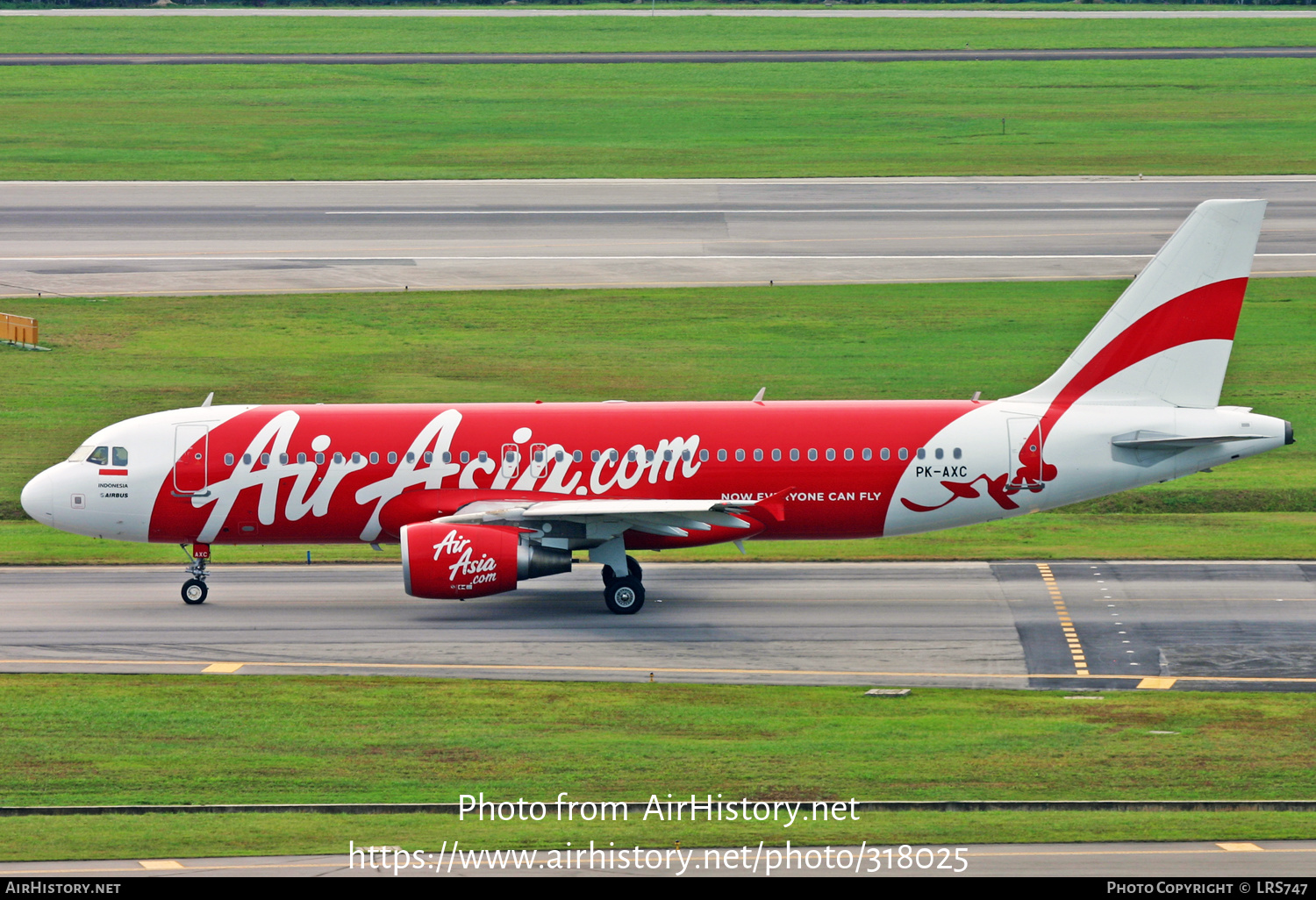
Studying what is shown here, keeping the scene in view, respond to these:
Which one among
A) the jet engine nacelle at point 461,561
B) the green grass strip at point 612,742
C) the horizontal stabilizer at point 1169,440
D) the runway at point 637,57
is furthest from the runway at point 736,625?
the runway at point 637,57

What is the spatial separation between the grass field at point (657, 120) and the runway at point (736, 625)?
53955 mm

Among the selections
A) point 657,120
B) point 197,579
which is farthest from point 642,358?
point 657,120

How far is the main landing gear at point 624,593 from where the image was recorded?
4078 centimetres

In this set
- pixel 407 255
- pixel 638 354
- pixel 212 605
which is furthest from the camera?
pixel 407 255

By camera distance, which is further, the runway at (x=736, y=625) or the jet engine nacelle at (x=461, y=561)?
the jet engine nacelle at (x=461, y=561)

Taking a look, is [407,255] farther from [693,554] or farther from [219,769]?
[219,769]

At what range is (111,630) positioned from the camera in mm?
39625

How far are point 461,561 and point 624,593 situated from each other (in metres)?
4.35

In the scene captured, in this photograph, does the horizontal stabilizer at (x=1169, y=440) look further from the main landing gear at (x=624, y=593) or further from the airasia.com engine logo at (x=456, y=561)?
the airasia.com engine logo at (x=456, y=561)

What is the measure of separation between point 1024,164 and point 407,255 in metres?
38.6

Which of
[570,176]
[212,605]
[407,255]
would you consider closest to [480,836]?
[212,605]

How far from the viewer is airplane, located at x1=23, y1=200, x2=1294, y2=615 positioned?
4088cm

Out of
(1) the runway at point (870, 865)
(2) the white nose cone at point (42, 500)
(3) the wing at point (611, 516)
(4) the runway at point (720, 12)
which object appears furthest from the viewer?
(4) the runway at point (720, 12)

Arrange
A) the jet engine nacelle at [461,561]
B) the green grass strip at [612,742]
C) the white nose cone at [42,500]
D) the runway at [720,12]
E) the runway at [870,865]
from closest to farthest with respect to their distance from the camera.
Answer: the runway at [870,865] → the green grass strip at [612,742] → the jet engine nacelle at [461,561] → the white nose cone at [42,500] → the runway at [720,12]
